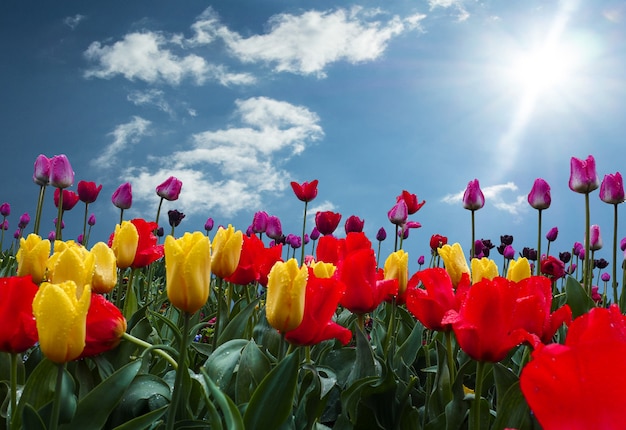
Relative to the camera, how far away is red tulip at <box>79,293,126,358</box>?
1.80 metres

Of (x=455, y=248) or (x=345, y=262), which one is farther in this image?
(x=455, y=248)

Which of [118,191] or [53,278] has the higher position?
[118,191]

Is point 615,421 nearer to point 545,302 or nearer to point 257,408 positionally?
Result: point 257,408

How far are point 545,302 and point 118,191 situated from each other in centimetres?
414

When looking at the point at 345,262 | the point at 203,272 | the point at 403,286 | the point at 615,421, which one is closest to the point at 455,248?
the point at 403,286

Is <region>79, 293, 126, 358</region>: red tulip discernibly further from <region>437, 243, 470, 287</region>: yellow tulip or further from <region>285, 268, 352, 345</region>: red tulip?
<region>437, 243, 470, 287</region>: yellow tulip

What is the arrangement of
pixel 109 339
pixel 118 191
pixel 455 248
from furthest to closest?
pixel 118 191 → pixel 455 248 → pixel 109 339

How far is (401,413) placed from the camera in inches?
98.7

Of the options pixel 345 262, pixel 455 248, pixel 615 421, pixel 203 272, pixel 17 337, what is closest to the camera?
pixel 615 421

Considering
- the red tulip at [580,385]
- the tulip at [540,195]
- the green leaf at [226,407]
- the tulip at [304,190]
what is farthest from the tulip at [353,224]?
the red tulip at [580,385]

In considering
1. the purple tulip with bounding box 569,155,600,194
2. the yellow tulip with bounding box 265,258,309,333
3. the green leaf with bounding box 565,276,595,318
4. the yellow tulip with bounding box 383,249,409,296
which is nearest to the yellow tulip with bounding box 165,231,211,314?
the yellow tulip with bounding box 265,258,309,333

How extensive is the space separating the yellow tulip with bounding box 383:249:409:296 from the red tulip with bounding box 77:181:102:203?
3556 millimetres

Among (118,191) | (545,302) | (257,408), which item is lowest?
(257,408)

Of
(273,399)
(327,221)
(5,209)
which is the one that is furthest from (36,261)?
(5,209)
